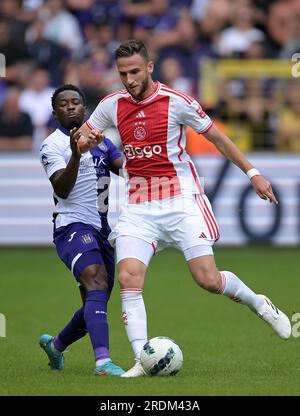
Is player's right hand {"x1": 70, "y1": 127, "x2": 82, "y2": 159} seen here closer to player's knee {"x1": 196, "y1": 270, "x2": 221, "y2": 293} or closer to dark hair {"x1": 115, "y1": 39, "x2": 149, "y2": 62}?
dark hair {"x1": 115, "y1": 39, "x2": 149, "y2": 62}

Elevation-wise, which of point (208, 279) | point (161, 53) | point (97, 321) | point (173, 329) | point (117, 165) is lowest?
point (173, 329)

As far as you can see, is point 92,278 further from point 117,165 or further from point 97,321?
point 117,165

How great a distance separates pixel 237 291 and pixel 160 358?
88cm

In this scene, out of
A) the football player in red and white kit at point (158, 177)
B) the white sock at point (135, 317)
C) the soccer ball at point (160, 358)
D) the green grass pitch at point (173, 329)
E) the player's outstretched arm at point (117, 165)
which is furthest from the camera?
the player's outstretched arm at point (117, 165)

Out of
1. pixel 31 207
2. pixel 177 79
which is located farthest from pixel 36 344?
pixel 177 79

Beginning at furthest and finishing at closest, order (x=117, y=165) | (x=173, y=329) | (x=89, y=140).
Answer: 1. (x=173, y=329)
2. (x=117, y=165)
3. (x=89, y=140)

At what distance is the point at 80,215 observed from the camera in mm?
7754

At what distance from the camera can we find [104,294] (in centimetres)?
745

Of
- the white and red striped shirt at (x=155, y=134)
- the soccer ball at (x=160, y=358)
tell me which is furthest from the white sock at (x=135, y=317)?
the white and red striped shirt at (x=155, y=134)

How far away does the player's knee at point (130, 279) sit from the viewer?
727 centimetres

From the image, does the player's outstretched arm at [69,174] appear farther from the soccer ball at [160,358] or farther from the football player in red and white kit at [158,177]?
the soccer ball at [160,358]

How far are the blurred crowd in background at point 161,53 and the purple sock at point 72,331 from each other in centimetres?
893

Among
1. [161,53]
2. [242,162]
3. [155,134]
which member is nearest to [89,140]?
[155,134]

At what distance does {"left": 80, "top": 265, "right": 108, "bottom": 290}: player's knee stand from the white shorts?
19 centimetres
